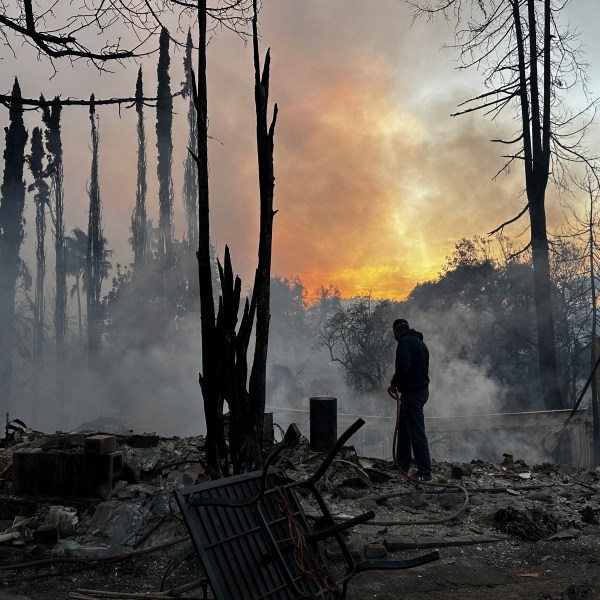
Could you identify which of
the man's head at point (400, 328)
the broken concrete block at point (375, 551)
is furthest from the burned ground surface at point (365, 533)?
the man's head at point (400, 328)

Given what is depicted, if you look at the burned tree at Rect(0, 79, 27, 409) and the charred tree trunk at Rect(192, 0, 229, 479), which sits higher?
the burned tree at Rect(0, 79, 27, 409)

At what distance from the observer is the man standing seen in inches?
291

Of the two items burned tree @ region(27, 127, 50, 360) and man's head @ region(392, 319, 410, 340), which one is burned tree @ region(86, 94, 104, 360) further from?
man's head @ region(392, 319, 410, 340)

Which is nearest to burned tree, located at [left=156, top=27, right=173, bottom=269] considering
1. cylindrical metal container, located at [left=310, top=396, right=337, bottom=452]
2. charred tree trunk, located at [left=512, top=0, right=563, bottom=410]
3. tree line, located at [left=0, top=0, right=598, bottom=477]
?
tree line, located at [left=0, top=0, right=598, bottom=477]

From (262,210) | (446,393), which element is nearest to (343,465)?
(262,210)

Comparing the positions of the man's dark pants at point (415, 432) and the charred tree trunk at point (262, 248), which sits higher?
the charred tree trunk at point (262, 248)

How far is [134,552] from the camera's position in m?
5.05

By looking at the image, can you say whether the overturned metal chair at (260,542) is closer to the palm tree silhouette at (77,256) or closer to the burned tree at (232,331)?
the burned tree at (232,331)

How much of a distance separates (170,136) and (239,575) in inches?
1687

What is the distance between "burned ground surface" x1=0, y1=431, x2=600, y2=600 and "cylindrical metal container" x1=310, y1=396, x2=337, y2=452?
1.01 ft

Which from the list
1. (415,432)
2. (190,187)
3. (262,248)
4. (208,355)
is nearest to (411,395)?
(415,432)

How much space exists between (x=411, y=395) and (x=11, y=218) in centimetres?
3769

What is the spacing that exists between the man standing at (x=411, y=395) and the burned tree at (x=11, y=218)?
35.7 meters

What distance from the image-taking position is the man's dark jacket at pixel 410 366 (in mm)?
7441
